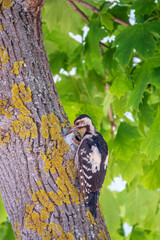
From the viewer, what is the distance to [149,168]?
4.62 meters

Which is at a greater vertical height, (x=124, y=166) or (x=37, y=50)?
(x=37, y=50)

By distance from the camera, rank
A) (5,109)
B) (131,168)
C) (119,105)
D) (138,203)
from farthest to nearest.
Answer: (138,203)
(119,105)
(131,168)
(5,109)

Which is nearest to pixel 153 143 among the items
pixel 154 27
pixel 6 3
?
pixel 154 27

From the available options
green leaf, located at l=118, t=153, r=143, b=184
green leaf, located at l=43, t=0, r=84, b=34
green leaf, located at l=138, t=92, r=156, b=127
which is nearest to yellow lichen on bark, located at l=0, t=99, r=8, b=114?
green leaf, located at l=138, t=92, r=156, b=127

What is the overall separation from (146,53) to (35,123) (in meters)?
1.28

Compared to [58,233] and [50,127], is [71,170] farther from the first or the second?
[58,233]

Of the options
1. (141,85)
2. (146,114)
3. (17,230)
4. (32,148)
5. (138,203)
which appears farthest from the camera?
(138,203)

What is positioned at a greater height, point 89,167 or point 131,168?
point 131,168

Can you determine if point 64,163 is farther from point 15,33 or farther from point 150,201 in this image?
point 150,201

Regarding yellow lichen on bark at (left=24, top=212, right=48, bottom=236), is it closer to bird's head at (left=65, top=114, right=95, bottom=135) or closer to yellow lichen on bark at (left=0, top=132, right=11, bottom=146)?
yellow lichen on bark at (left=0, top=132, right=11, bottom=146)

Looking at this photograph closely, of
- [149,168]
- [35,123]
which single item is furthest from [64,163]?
[149,168]

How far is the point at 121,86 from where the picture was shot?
3.81 metres

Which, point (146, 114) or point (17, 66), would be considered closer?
point (17, 66)

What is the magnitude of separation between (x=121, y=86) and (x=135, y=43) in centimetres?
80
